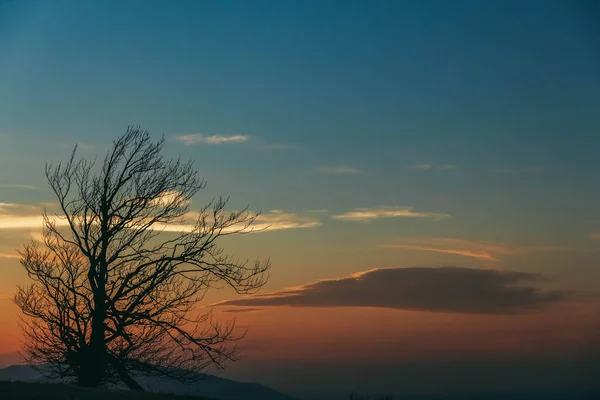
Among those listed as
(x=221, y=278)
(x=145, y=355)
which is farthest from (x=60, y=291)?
(x=221, y=278)

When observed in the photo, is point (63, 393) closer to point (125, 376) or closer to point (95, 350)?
point (95, 350)

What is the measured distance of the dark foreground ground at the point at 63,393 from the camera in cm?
1961

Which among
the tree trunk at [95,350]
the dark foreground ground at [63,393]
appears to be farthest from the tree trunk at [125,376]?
the dark foreground ground at [63,393]

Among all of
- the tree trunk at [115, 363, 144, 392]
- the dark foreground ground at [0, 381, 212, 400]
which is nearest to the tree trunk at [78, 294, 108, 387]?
the tree trunk at [115, 363, 144, 392]

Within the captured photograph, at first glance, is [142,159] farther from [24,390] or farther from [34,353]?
[24,390]

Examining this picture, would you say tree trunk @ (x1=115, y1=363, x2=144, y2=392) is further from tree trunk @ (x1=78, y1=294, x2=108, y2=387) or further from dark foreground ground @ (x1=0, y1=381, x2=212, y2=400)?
dark foreground ground @ (x1=0, y1=381, x2=212, y2=400)

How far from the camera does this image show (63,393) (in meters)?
20.0

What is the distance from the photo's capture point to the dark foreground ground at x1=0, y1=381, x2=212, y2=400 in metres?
19.6

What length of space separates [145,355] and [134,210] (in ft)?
18.5

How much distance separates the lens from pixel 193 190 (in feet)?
97.5

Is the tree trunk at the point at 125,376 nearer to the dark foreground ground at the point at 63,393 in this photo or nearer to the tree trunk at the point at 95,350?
the tree trunk at the point at 95,350

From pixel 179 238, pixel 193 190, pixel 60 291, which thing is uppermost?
pixel 193 190

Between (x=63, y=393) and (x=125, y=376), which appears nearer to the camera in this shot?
(x=63, y=393)

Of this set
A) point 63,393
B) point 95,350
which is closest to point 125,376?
point 95,350
